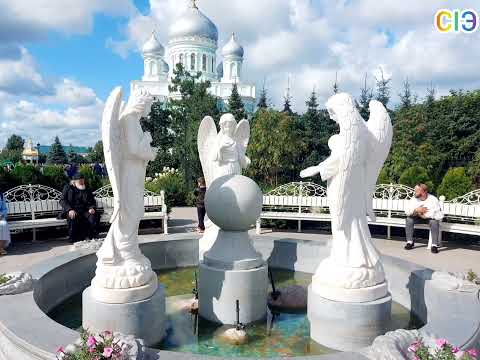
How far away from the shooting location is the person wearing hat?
27.5 ft

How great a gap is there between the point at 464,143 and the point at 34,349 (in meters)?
23.7

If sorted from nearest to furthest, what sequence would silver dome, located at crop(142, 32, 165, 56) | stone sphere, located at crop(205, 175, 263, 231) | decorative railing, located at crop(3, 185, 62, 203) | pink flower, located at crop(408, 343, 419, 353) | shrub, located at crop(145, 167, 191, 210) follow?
pink flower, located at crop(408, 343, 419, 353), stone sphere, located at crop(205, 175, 263, 231), decorative railing, located at crop(3, 185, 62, 203), shrub, located at crop(145, 167, 191, 210), silver dome, located at crop(142, 32, 165, 56)

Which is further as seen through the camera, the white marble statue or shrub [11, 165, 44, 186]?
shrub [11, 165, 44, 186]

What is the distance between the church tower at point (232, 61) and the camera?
47.5 meters

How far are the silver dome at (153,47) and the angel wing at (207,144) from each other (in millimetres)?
45032

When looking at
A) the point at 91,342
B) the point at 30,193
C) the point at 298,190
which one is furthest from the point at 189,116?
the point at 91,342

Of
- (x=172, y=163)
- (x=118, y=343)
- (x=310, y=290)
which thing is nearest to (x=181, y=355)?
(x=118, y=343)

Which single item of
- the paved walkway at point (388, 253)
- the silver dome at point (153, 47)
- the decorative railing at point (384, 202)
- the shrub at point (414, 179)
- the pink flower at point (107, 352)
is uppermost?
the silver dome at point (153, 47)

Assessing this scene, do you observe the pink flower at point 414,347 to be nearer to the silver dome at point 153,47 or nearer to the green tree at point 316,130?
the green tree at point 316,130

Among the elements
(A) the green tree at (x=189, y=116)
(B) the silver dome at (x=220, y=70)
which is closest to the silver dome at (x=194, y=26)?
(B) the silver dome at (x=220, y=70)

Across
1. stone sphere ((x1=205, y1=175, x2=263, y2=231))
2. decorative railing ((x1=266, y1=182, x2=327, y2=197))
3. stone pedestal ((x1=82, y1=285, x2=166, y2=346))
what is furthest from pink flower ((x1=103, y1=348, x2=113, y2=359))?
decorative railing ((x1=266, y1=182, x2=327, y2=197))

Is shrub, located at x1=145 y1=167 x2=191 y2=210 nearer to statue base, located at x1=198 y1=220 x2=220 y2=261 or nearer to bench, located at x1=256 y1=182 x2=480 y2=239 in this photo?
bench, located at x1=256 y1=182 x2=480 y2=239

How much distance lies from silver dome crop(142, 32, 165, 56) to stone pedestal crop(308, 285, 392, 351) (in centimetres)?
4860

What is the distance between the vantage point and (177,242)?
6.76 metres
